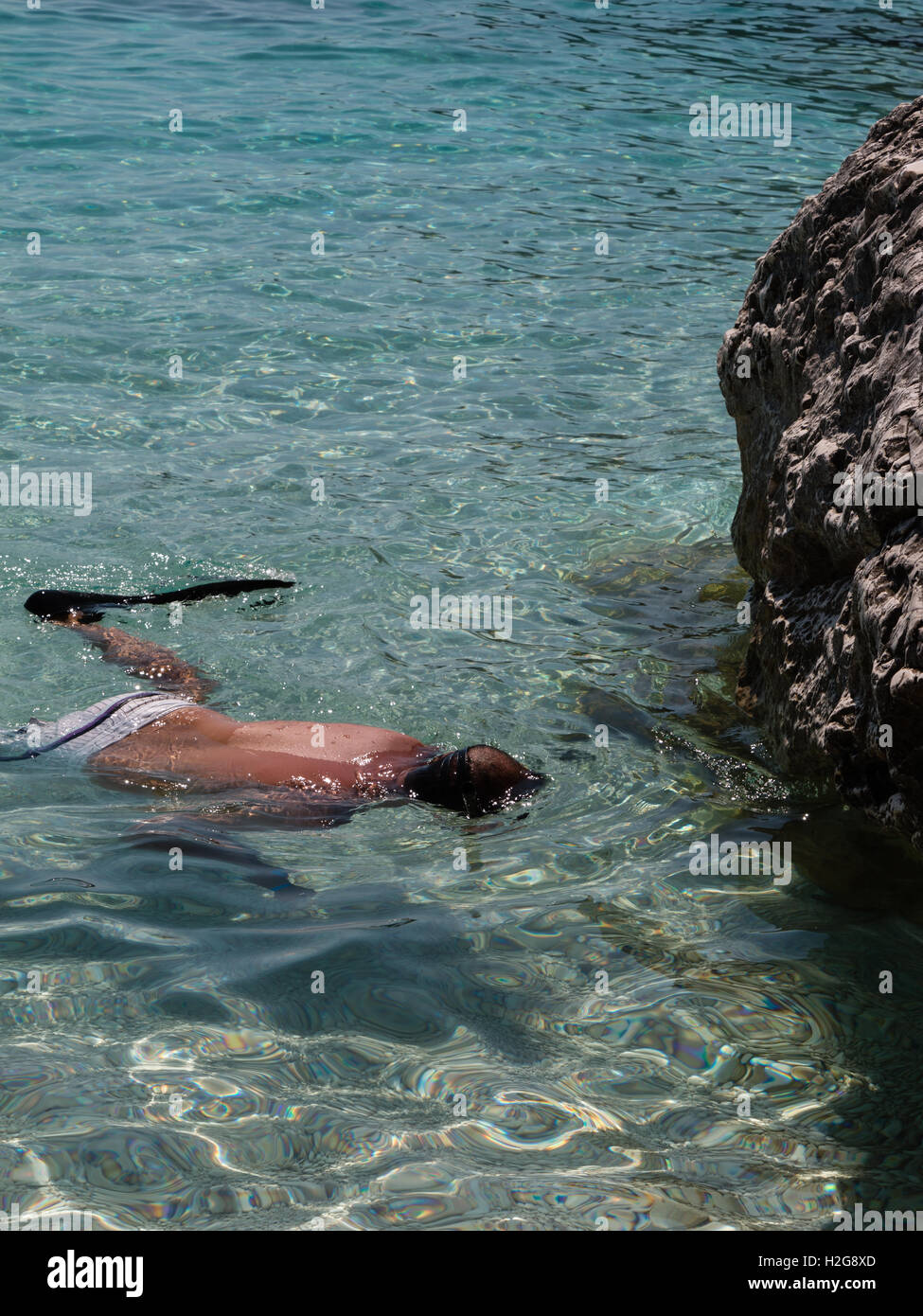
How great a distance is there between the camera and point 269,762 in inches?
179

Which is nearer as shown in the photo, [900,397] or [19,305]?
[900,397]

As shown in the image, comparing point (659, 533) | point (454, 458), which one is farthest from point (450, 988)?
point (454, 458)

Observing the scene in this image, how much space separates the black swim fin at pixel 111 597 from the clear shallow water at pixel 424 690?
86mm

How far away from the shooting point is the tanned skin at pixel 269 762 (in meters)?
4.44

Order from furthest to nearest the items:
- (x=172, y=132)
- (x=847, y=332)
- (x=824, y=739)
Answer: (x=172, y=132), (x=847, y=332), (x=824, y=739)

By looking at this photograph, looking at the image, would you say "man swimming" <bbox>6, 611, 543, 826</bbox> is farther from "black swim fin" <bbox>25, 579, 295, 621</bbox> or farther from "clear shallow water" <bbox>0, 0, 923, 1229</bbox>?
"black swim fin" <bbox>25, 579, 295, 621</bbox>

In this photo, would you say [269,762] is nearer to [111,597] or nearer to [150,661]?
[150,661]

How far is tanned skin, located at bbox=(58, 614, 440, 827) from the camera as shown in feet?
14.6

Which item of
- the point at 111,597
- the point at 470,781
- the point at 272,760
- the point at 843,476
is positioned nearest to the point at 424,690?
the point at 272,760

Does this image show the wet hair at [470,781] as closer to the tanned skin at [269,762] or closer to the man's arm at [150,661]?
the tanned skin at [269,762]

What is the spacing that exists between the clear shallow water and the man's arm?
0.37ft
